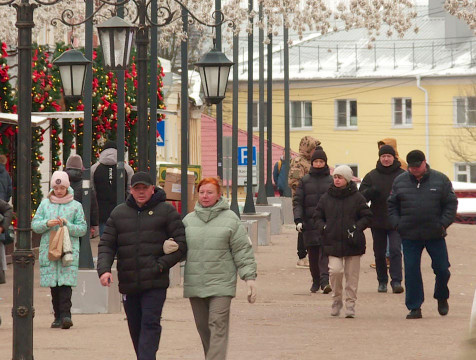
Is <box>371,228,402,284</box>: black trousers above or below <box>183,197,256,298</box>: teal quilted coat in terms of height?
below

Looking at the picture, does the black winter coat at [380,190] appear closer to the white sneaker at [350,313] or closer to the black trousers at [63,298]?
the white sneaker at [350,313]

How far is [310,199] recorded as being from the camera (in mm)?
16703

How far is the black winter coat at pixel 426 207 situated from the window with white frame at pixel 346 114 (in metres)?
56.9

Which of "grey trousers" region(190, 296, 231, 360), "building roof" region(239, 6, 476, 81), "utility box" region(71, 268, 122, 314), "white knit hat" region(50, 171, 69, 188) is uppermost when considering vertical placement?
A: "building roof" region(239, 6, 476, 81)

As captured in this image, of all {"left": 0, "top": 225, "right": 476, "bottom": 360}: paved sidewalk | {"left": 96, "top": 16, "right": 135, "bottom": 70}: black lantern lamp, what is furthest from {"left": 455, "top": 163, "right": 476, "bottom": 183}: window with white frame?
{"left": 96, "top": 16, "right": 135, "bottom": 70}: black lantern lamp

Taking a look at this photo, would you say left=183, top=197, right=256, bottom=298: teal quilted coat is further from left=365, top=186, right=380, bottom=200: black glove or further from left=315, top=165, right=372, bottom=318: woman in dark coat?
left=365, top=186, right=380, bottom=200: black glove

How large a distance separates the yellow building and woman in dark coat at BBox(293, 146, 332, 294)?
164 feet

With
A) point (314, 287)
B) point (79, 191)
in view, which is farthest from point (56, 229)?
point (79, 191)

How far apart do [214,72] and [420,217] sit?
4703 millimetres

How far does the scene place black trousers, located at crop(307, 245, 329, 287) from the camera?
16.8 metres

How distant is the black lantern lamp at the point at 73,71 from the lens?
51.7ft

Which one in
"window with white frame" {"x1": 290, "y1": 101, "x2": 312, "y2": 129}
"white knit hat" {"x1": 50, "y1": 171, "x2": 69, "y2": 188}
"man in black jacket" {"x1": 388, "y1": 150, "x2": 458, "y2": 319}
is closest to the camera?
"white knit hat" {"x1": 50, "y1": 171, "x2": 69, "y2": 188}

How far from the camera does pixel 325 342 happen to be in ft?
40.2

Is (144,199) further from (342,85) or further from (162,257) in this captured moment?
(342,85)
